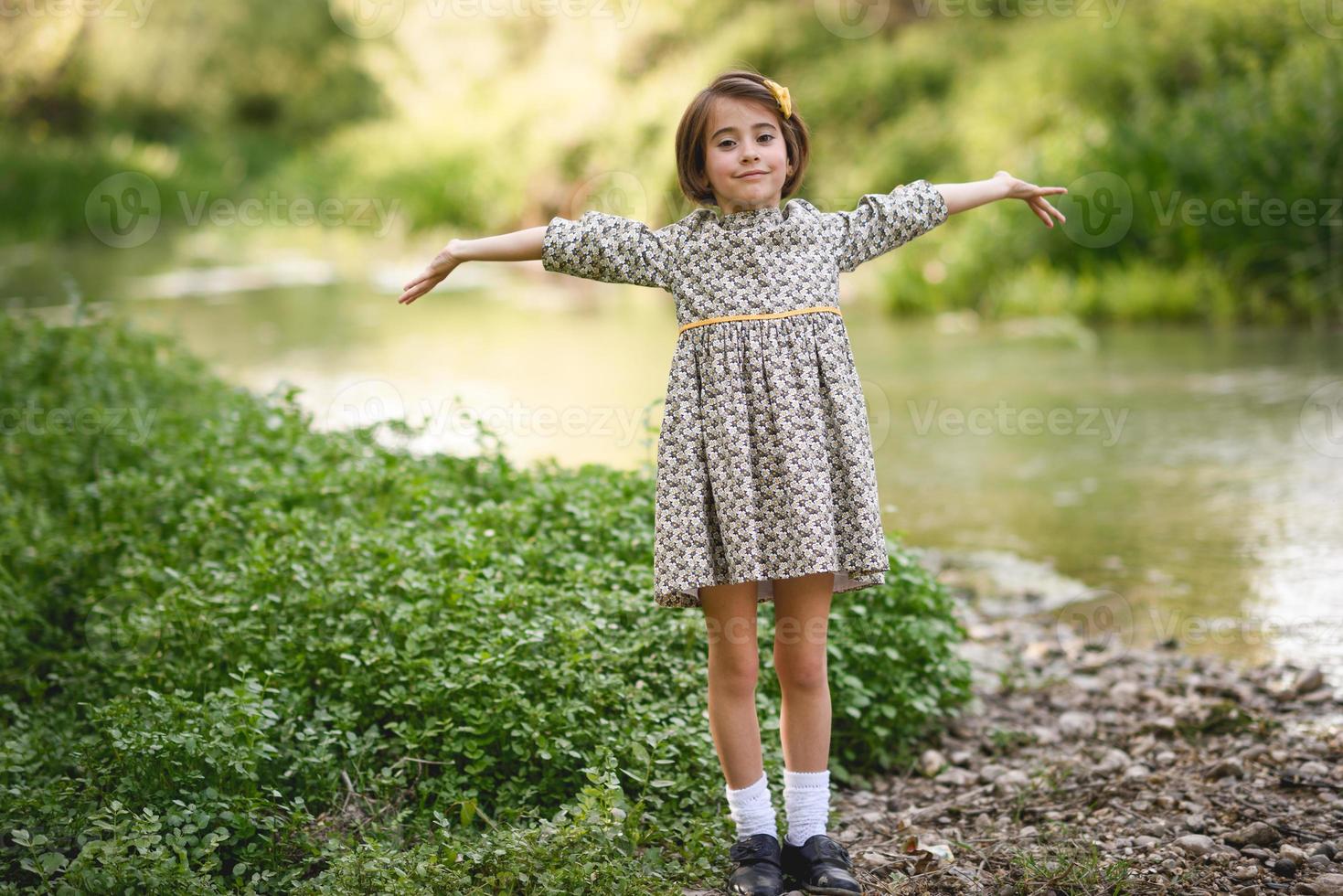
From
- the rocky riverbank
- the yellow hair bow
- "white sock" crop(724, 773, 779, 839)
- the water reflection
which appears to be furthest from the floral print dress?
the water reflection

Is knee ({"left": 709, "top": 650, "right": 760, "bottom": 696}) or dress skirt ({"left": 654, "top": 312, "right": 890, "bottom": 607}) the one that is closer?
dress skirt ({"left": 654, "top": 312, "right": 890, "bottom": 607})

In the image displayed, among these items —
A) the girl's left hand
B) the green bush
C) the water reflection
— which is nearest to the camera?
the green bush

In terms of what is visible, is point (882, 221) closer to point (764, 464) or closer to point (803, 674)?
point (764, 464)

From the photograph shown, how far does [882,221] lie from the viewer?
2.96 m

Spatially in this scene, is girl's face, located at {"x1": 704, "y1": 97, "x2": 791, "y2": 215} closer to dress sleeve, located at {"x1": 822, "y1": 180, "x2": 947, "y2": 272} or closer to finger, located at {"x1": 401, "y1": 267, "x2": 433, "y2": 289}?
dress sleeve, located at {"x1": 822, "y1": 180, "x2": 947, "y2": 272}

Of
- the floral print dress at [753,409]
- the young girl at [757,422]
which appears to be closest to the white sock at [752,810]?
the young girl at [757,422]

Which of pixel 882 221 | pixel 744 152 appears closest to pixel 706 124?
pixel 744 152

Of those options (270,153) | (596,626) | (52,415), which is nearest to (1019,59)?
(52,415)

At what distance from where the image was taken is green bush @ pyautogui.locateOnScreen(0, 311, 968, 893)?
2703 millimetres

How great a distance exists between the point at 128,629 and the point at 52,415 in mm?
2594

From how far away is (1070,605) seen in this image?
15.5 feet

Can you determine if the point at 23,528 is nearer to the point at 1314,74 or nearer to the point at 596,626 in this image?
the point at 596,626

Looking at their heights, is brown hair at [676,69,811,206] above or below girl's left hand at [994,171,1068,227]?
above

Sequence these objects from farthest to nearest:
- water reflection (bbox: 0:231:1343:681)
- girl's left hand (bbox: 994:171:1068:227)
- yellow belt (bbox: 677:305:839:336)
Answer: water reflection (bbox: 0:231:1343:681) < girl's left hand (bbox: 994:171:1068:227) < yellow belt (bbox: 677:305:839:336)
